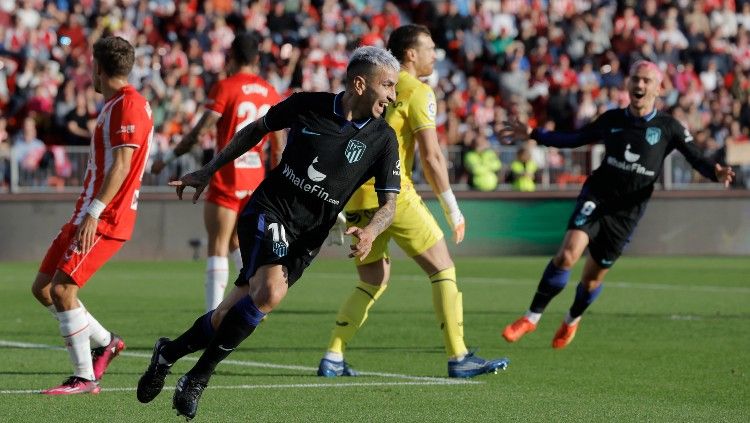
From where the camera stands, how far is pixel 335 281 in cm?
2020

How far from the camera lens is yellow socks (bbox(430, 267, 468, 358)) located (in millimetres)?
10047

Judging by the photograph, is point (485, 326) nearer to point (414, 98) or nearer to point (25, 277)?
point (414, 98)

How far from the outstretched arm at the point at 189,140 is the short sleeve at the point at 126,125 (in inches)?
82.7

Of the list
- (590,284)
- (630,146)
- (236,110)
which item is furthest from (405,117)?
(590,284)

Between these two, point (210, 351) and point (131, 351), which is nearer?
point (210, 351)

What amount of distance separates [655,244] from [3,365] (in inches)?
735

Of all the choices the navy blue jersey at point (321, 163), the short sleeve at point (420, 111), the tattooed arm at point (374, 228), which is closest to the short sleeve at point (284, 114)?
the navy blue jersey at point (321, 163)

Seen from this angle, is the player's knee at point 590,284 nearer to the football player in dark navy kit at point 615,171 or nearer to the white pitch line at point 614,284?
the football player in dark navy kit at point 615,171

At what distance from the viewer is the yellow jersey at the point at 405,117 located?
993cm

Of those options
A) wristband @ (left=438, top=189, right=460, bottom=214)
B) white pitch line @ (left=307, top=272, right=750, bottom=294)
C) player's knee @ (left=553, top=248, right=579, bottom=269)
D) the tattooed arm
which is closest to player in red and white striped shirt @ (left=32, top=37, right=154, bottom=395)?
the tattooed arm

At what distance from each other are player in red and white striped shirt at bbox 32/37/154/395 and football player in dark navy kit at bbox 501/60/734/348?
13.5ft

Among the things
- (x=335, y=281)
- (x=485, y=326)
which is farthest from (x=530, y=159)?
(x=485, y=326)

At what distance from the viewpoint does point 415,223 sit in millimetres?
→ 10016

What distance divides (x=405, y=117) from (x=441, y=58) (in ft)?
68.0
